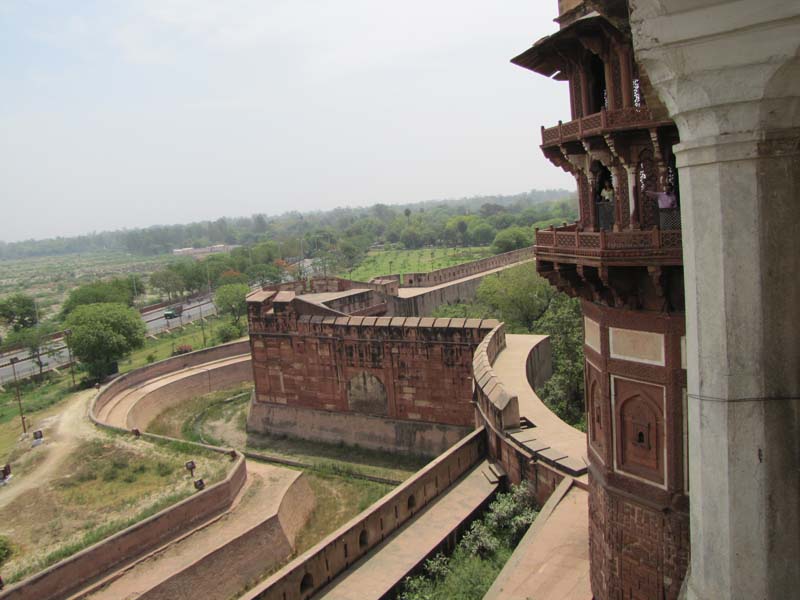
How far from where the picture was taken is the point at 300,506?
17.6m

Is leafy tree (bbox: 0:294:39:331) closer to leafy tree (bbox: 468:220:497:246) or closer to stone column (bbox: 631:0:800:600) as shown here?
stone column (bbox: 631:0:800:600)

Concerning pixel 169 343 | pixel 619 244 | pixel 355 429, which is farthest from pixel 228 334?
pixel 619 244

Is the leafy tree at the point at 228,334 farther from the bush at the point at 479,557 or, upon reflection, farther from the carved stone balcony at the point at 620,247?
the carved stone balcony at the point at 620,247

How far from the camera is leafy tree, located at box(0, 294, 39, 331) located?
50469 millimetres

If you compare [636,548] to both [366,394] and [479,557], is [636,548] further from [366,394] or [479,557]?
[366,394]

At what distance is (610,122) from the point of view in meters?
7.36

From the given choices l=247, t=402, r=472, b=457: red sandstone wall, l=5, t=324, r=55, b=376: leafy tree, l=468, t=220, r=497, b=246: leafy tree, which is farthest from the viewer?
l=468, t=220, r=497, b=246: leafy tree

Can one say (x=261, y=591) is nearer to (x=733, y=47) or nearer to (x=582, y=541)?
(x=582, y=541)

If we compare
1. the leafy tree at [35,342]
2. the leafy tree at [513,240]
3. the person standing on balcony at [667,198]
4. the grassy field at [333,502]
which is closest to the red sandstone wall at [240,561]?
the grassy field at [333,502]

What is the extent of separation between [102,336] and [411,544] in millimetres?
25127

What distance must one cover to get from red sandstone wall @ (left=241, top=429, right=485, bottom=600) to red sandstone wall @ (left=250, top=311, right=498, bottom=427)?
15.5ft

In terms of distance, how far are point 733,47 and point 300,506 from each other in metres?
16.3

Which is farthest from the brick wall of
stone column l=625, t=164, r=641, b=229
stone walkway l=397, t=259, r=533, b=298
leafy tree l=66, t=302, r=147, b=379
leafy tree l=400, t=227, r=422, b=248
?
leafy tree l=400, t=227, r=422, b=248

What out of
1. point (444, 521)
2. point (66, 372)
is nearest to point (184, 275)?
point (66, 372)
